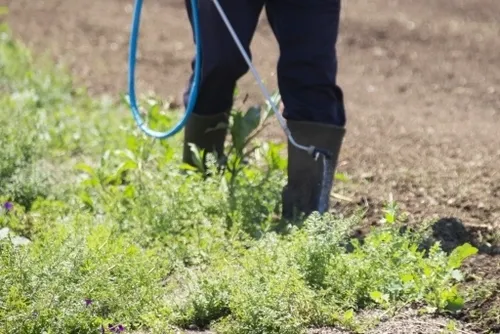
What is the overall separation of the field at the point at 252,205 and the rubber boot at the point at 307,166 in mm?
112

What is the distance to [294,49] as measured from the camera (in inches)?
174

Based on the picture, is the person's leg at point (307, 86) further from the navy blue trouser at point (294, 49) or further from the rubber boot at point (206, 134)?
the rubber boot at point (206, 134)

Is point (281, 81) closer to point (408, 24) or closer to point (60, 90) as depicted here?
point (60, 90)

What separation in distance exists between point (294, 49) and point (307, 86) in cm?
14

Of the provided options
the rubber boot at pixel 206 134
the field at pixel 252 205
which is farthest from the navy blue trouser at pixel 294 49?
the field at pixel 252 205

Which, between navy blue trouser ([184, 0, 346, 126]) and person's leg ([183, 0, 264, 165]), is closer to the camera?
navy blue trouser ([184, 0, 346, 126])

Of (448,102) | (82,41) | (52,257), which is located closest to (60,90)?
(82,41)

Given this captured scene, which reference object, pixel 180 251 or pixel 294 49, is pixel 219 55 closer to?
pixel 294 49

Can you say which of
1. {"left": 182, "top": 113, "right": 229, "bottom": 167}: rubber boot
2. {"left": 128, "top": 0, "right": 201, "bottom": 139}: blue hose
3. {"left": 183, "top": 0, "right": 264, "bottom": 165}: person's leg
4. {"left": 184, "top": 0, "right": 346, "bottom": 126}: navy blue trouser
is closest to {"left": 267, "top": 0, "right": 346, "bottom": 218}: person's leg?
{"left": 184, "top": 0, "right": 346, "bottom": 126}: navy blue trouser

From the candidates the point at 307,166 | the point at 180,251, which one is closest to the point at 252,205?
the point at 307,166

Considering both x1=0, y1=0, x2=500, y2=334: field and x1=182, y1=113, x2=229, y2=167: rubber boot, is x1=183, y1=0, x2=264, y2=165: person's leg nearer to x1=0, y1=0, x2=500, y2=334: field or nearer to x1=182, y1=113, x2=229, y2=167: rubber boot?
x1=182, y1=113, x2=229, y2=167: rubber boot

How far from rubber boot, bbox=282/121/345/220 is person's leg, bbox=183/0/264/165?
34 cm

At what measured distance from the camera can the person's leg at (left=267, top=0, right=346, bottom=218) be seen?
440 cm

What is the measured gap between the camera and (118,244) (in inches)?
163
